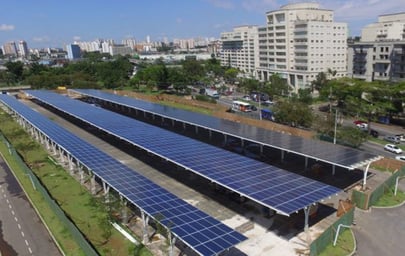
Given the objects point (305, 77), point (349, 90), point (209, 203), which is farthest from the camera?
point (305, 77)

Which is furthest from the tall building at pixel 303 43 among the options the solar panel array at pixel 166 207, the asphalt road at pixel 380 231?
the solar panel array at pixel 166 207

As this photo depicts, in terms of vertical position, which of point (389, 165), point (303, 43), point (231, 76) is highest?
point (303, 43)

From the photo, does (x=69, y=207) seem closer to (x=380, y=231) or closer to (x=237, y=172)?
(x=237, y=172)

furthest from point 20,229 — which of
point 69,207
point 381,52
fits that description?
point 381,52

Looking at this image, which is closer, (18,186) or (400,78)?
(18,186)

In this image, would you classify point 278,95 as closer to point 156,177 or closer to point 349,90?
point 349,90

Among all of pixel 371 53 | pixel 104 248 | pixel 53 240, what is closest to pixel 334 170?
pixel 104 248

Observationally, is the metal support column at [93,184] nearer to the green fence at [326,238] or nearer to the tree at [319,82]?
the green fence at [326,238]
